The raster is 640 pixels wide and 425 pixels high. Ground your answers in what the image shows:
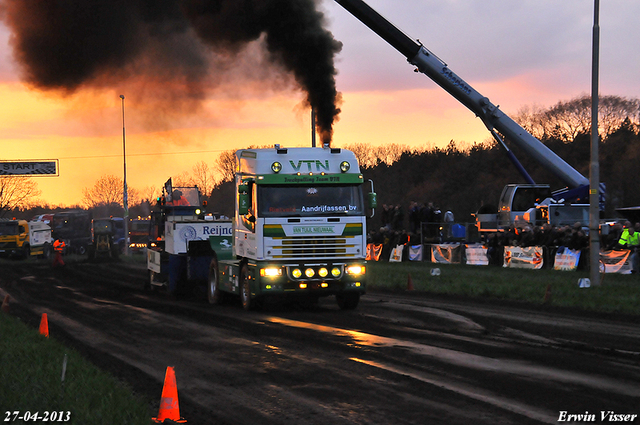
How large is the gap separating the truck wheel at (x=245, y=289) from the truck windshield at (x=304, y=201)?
168 cm

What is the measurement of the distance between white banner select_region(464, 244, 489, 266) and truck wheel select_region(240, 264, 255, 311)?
550 inches

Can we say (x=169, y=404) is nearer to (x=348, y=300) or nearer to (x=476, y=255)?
(x=348, y=300)

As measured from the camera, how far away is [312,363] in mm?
9867

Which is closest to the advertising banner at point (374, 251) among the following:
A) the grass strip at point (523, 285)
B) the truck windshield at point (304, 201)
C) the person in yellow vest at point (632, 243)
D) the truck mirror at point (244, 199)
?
the grass strip at point (523, 285)

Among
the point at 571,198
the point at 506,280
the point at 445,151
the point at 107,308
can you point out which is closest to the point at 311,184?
the point at 107,308

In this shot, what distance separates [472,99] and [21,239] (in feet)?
101

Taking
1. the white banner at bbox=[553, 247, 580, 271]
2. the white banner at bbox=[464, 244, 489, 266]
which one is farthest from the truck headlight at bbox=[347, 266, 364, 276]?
the white banner at bbox=[464, 244, 489, 266]

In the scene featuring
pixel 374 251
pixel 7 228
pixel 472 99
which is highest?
pixel 472 99

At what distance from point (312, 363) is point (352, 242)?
6.20m

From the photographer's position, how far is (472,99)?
33.6m

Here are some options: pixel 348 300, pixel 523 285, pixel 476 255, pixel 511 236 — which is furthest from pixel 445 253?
pixel 348 300

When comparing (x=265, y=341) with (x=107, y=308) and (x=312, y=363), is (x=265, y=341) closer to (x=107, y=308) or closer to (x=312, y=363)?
(x=312, y=363)

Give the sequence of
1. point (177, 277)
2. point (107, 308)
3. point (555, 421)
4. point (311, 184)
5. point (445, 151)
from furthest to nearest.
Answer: point (445, 151) < point (177, 277) < point (107, 308) < point (311, 184) < point (555, 421)

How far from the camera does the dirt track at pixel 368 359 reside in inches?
288
